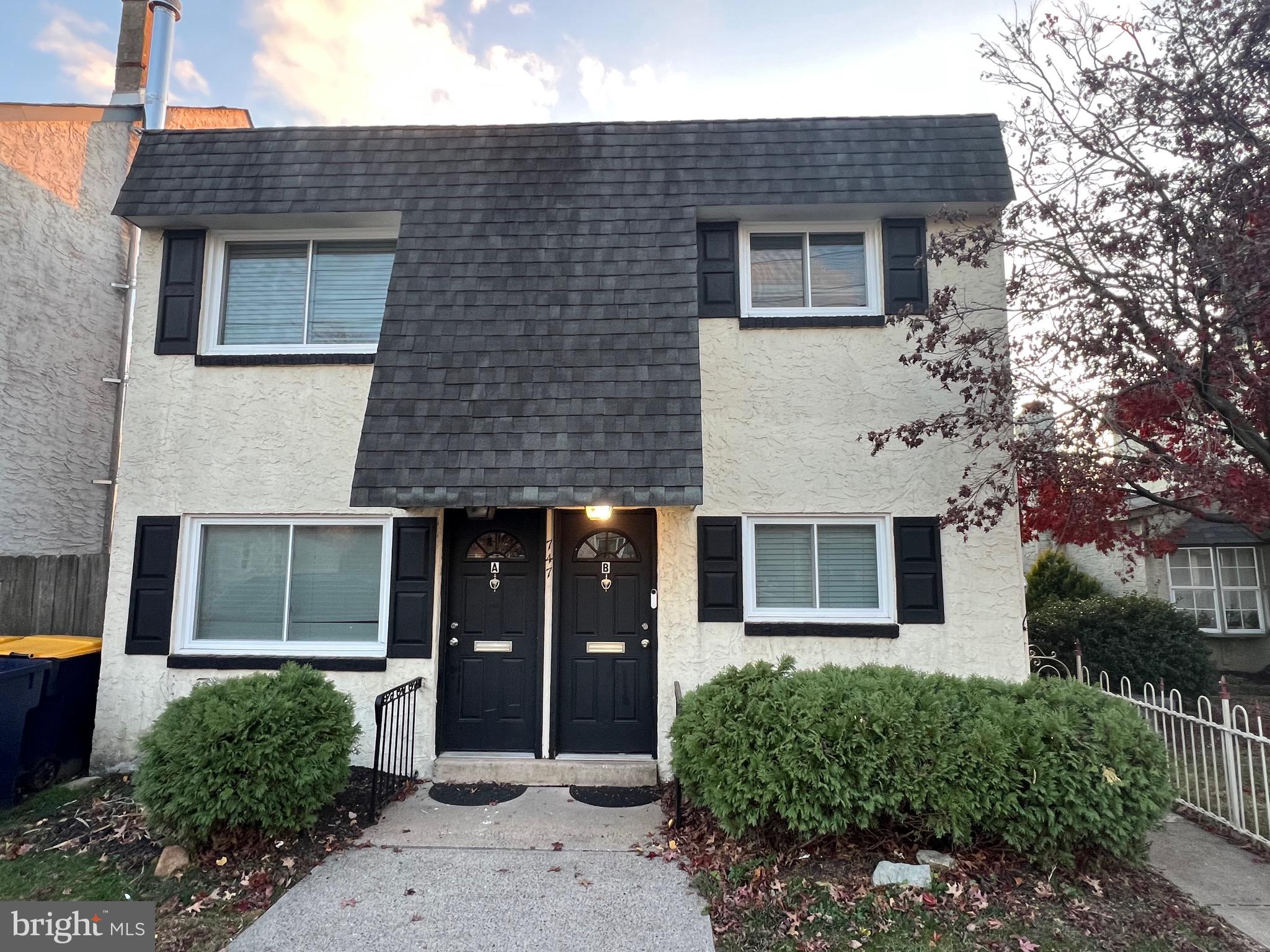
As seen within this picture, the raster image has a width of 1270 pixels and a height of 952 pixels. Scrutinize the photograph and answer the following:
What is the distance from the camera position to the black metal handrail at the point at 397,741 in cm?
556

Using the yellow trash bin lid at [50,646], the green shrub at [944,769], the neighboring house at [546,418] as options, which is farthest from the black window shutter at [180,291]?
the green shrub at [944,769]

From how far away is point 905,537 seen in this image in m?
6.12

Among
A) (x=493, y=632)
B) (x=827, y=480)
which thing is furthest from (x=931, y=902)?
(x=493, y=632)

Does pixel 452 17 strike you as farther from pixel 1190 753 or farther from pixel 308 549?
pixel 1190 753

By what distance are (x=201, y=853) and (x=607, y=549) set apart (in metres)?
3.77

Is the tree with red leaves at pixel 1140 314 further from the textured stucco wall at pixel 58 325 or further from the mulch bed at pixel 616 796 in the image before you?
the textured stucco wall at pixel 58 325

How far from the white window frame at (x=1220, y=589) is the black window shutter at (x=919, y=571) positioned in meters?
7.86

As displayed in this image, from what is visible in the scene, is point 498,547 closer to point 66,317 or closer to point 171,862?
point 171,862

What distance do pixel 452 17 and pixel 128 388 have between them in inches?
247

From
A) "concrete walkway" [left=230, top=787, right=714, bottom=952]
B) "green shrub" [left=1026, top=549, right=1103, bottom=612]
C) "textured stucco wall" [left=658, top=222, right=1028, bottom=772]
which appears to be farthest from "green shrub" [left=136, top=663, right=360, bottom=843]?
"green shrub" [left=1026, top=549, right=1103, bottom=612]

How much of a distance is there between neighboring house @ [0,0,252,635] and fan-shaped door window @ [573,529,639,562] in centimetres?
532

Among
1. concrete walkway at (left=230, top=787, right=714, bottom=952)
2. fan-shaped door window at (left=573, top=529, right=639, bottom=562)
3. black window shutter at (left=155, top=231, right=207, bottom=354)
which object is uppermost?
black window shutter at (left=155, top=231, right=207, bottom=354)

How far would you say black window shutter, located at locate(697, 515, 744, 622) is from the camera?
6086mm

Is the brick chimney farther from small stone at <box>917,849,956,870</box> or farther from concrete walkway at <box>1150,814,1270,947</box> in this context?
concrete walkway at <box>1150,814,1270,947</box>
